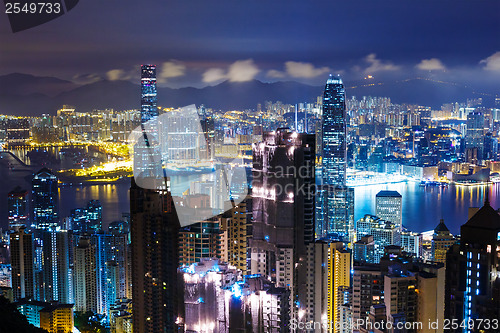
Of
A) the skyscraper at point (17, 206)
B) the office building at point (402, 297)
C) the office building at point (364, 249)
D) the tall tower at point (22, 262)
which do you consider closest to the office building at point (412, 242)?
the office building at point (364, 249)

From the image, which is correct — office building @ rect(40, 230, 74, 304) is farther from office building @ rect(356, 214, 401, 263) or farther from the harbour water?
office building @ rect(356, 214, 401, 263)

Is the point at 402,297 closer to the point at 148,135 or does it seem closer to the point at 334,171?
the point at 148,135

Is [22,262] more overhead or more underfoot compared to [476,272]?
more underfoot

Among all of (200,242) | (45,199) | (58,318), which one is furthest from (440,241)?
(45,199)

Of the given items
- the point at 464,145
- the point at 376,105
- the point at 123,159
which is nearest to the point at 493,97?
the point at 376,105

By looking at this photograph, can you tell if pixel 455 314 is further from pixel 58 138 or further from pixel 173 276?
pixel 58 138

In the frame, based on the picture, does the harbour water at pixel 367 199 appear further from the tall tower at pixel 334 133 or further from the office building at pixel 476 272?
the office building at pixel 476 272
